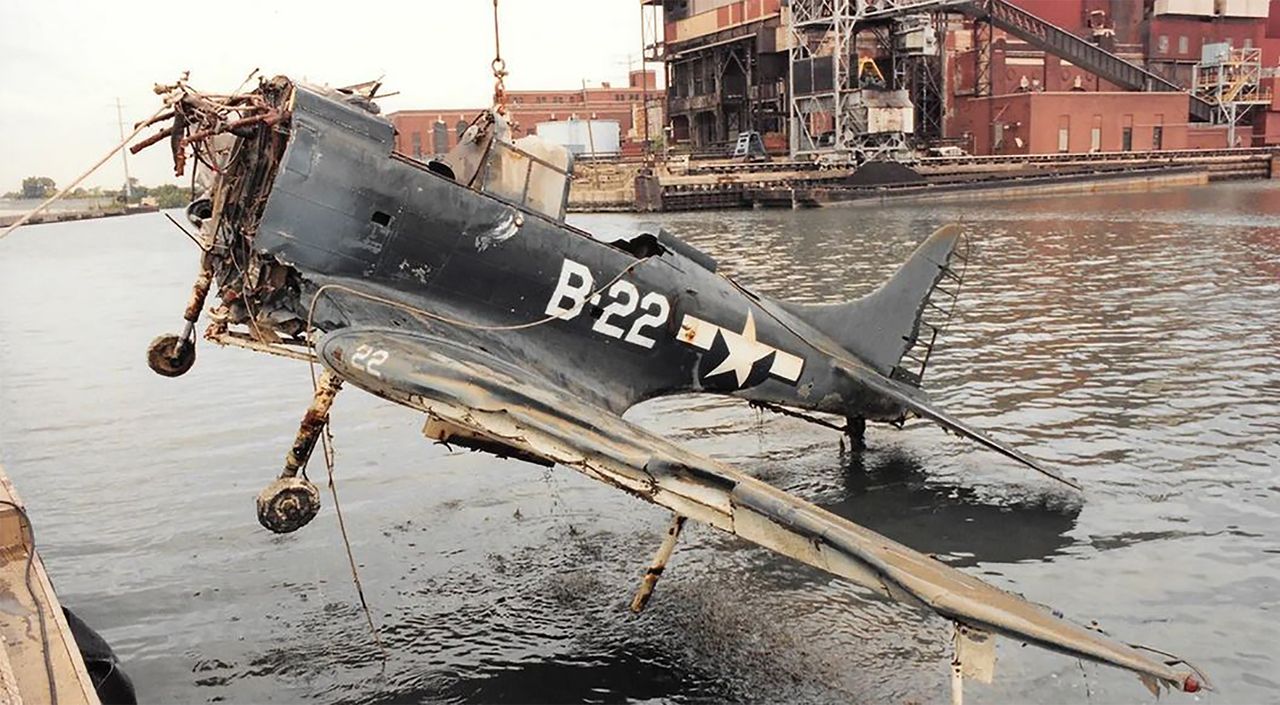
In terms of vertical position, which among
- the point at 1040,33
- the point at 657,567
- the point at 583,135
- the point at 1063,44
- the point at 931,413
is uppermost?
the point at 1040,33

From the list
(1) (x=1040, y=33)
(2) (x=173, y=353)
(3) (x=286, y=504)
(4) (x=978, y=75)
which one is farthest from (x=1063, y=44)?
(3) (x=286, y=504)

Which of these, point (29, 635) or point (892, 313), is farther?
point (892, 313)

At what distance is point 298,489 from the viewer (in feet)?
26.1

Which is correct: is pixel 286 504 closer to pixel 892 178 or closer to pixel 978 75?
pixel 892 178

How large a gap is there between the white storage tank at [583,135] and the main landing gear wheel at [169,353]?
9538 centimetres

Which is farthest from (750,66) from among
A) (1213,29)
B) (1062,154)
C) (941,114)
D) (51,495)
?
(51,495)

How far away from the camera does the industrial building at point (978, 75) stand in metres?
79.5

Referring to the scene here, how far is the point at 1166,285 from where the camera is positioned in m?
28.2

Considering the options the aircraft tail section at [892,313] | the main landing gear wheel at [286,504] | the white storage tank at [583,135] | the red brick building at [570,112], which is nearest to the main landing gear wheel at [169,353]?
the main landing gear wheel at [286,504]

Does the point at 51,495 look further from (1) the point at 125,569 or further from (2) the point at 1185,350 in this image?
(2) the point at 1185,350

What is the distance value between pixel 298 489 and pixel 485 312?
97.6 inches

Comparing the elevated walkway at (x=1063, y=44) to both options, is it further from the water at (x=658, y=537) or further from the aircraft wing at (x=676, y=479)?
the aircraft wing at (x=676, y=479)

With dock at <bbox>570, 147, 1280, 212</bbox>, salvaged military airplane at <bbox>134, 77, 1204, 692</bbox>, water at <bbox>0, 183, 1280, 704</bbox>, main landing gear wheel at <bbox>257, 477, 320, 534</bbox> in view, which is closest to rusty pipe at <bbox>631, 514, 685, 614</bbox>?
salvaged military airplane at <bbox>134, 77, 1204, 692</bbox>

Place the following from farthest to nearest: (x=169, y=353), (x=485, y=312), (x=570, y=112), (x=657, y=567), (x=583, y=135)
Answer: (x=570, y=112)
(x=583, y=135)
(x=169, y=353)
(x=485, y=312)
(x=657, y=567)
